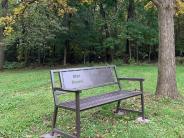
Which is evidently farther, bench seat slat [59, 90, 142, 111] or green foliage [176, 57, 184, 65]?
green foliage [176, 57, 184, 65]

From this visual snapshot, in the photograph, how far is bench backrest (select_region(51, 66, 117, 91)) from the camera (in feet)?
19.3

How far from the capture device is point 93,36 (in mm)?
23688

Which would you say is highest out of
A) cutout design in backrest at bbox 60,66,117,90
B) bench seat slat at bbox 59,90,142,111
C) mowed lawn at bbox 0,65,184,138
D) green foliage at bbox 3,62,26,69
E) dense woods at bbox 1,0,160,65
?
dense woods at bbox 1,0,160,65

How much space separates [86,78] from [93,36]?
17480 mm

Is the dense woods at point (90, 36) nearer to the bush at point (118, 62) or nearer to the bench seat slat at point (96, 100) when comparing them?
the bush at point (118, 62)

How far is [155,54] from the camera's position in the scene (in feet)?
83.0

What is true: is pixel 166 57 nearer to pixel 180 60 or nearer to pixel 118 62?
pixel 118 62

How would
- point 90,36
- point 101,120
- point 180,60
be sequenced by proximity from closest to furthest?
point 101,120 < point 180,60 < point 90,36

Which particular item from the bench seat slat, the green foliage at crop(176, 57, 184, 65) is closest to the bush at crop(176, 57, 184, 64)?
the green foliage at crop(176, 57, 184, 65)

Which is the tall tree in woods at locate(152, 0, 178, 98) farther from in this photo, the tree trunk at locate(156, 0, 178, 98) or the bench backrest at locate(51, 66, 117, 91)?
the bench backrest at locate(51, 66, 117, 91)

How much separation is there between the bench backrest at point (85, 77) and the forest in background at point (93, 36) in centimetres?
1339

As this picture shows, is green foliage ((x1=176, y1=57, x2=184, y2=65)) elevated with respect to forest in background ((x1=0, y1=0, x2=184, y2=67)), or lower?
lower

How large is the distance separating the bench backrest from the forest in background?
13385mm

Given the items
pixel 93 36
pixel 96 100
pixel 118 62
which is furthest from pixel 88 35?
pixel 96 100
